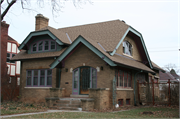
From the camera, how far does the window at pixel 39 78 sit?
772 inches

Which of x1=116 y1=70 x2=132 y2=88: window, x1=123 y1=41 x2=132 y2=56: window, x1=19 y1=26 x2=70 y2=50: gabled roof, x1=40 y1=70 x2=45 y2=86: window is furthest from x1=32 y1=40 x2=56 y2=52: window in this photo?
x1=116 y1=70 x2=132 y2=88: window

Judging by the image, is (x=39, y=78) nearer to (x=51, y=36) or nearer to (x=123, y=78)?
(x=51, y=36)

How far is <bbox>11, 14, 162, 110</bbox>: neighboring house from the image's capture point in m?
16.0

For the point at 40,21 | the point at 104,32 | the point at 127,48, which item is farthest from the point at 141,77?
the point at 40,21

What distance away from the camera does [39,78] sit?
2008cm

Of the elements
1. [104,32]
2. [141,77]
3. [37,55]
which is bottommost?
[141,77]

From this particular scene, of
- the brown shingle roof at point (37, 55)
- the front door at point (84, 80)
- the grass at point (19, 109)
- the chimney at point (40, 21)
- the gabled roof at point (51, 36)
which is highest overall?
the chimney at point (40, 21)

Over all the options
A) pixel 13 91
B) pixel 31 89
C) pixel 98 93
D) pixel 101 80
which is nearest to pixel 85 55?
pixel 101 80

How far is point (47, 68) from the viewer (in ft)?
64.4

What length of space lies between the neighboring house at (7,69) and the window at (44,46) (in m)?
3.84

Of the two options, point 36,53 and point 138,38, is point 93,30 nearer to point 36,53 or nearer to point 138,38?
point 138,38

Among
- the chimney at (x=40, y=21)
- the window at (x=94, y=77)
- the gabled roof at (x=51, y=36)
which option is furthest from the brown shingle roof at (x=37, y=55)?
the window at (x=94, y=77)

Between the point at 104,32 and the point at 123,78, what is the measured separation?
194 inches

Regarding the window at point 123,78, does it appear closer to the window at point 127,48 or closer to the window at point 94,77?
the window at point 94,77
